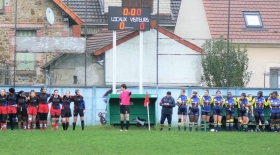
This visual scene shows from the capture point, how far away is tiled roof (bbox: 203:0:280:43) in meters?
42.6

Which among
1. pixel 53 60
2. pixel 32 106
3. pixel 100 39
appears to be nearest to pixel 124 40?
pixel 100 39

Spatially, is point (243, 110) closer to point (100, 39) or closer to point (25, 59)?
point (100, 39)

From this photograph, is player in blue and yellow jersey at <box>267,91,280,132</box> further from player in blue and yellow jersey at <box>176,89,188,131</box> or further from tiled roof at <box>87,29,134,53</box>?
tiled roof at <box>87,29,134,53</box>

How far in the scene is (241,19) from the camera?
43.5 m

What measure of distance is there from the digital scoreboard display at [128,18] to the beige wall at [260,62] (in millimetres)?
9370

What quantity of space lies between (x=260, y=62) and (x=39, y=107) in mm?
15866

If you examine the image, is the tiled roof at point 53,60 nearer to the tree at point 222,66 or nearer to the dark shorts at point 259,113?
the tree at point 222,66

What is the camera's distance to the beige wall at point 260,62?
3988 centimetres

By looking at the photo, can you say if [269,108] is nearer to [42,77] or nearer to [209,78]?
[209,78]

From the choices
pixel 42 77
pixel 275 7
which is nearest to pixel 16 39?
pixel 42 77

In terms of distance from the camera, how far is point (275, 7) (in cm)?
4403

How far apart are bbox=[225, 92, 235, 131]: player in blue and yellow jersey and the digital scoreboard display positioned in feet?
15.6

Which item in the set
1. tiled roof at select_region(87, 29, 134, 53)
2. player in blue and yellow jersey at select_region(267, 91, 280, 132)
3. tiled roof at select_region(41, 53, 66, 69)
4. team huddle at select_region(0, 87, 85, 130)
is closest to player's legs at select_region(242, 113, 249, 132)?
player in blue and yellow jersey at select_region(267, 91, 280, 132)

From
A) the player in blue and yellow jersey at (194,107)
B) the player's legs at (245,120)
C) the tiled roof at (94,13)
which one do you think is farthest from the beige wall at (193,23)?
the player in blue and yellow jersey at (194,107)
